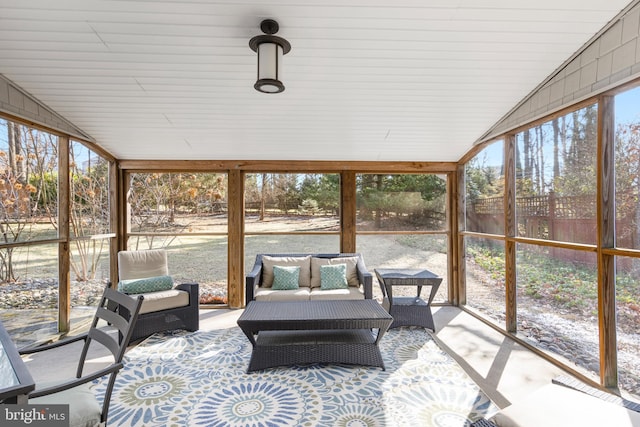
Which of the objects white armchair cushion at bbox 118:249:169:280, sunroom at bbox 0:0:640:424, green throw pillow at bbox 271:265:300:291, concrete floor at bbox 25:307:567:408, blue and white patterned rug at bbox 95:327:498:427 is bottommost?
concrete floor at bbox 25:307:567:408

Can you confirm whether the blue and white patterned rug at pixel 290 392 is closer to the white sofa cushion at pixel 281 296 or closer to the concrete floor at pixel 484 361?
the concrete floor at pixel 484 361

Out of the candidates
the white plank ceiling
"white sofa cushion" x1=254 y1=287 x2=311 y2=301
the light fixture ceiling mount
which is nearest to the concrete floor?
"white sofa cushion" x1=254 y1=287 x2=311 y2=301

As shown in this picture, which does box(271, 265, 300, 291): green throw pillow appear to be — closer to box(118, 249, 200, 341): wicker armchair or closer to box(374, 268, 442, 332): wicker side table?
box(118, 249, 200, 341): wicker armchair

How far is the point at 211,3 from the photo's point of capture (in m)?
2.29

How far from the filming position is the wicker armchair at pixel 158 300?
3.83m

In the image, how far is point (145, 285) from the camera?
4.09m

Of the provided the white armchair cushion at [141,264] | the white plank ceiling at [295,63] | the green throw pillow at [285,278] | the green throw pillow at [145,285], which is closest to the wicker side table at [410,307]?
Result: the green throw pillow at [285,278]

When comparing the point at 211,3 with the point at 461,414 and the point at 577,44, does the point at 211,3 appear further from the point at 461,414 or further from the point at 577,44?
the point at 461,414

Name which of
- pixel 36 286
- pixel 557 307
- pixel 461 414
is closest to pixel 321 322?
pixel 461 414

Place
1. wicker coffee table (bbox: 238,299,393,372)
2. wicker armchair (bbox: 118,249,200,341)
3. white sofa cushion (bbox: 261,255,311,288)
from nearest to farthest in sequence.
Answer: wicker coffee table (bbox: 238,299,393,372), wicker armchair (bbox: 118,249,200,341), white sofa cushion (bbox: 261,255,311,288)

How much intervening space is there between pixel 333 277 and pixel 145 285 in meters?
2.34

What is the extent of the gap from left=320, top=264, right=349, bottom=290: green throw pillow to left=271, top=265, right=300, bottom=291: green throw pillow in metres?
0.35

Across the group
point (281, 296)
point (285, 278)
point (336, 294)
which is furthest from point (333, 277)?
point (281, 296)

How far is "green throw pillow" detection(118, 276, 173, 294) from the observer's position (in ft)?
13.1
